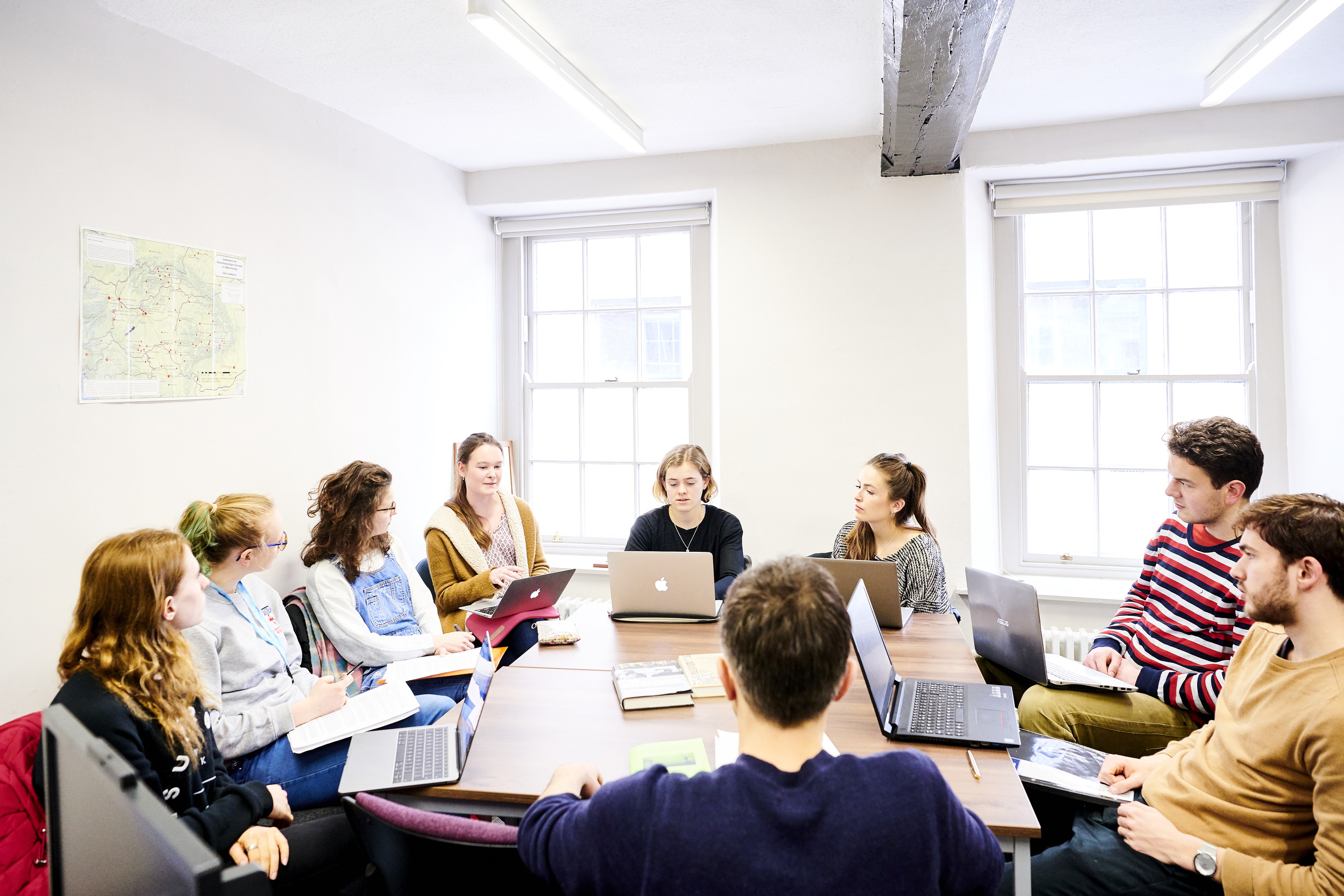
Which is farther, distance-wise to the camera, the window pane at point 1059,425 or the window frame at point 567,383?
the window frame at point 567,383

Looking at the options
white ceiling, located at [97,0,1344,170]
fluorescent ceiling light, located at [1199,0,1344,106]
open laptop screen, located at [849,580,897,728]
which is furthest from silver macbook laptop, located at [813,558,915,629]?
fluorescent ceiling light, located at [1199,0,1344,106]

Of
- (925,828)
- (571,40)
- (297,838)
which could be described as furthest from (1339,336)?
(297,838)

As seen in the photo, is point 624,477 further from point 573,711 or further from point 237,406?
point 573,711

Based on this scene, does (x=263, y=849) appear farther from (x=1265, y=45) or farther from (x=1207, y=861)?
(x=1265, y=45)

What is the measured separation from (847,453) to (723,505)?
0.73 m

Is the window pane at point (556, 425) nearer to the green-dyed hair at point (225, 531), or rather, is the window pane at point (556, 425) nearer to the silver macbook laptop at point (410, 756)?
the green-dyed hair at point (225, 531)

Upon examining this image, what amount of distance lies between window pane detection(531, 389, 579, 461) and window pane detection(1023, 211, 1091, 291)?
9.06 feet

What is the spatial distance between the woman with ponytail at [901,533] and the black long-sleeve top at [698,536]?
547 mm

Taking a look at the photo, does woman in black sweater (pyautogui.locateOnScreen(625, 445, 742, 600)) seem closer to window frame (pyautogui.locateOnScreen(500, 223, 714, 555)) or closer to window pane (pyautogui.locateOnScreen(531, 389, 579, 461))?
window frame (pyautogui.locateOnScreen(500, 223, 714, 555))

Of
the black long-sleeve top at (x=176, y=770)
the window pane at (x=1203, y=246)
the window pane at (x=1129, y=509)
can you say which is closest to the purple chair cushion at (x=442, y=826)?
the black long-sleeve top at (x=176, y=770)

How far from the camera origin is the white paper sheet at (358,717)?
2111mm

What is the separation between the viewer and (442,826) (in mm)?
1275

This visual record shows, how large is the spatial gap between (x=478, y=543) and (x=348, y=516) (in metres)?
0.72

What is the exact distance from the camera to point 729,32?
9.50ft
